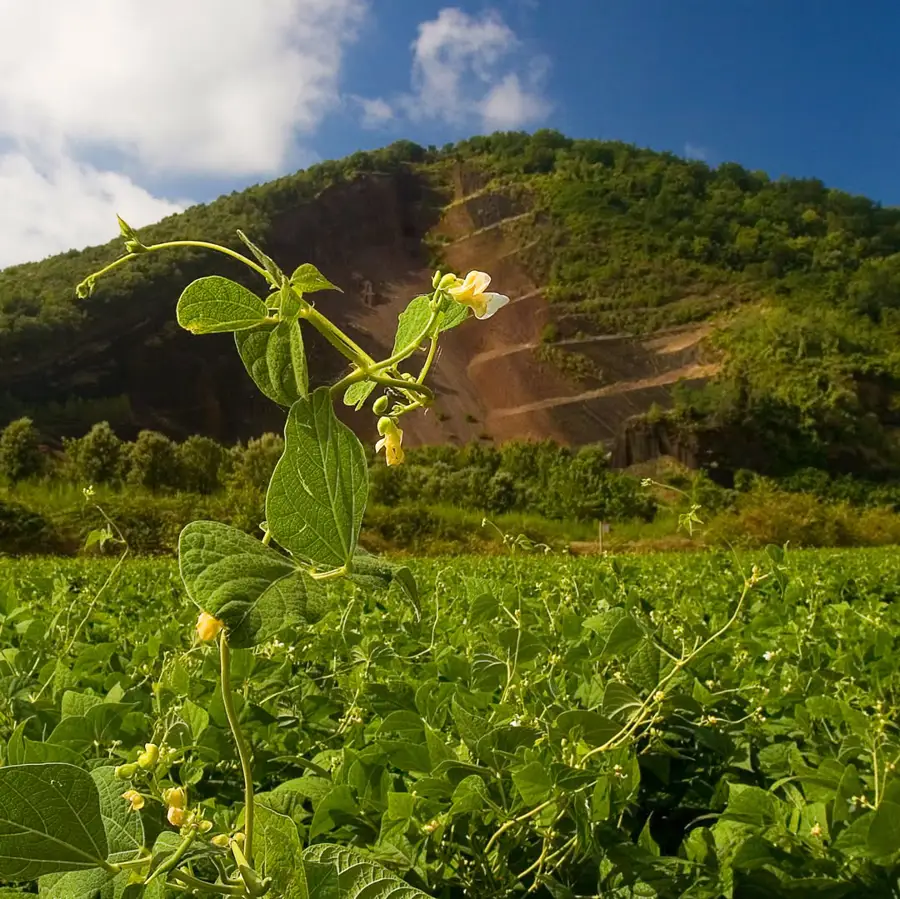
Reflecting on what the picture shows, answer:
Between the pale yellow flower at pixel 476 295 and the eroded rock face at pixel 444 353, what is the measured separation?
54.8 feet

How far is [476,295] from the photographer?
39 cm

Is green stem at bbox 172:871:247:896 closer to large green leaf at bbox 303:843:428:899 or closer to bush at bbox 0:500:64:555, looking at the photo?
large green leaf at bbox 303:843:428:899

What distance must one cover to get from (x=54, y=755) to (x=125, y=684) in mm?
348

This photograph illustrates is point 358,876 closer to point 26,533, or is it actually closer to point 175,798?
point 175,798

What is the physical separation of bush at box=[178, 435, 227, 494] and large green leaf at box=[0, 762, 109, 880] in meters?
13.9

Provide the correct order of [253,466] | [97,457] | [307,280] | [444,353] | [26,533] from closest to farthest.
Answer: [307,280] → [26,533] → [97,457] → [253,466] → [444,353]

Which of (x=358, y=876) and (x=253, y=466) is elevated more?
(x=253, y=466)

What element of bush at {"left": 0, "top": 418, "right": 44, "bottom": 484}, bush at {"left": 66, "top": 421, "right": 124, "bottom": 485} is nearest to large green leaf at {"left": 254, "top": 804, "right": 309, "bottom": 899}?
bush at {"left": 66, "top": 421, "right": 124, "bottom": 485}

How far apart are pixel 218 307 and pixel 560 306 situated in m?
33.4

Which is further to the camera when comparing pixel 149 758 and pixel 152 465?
pixel 152 465

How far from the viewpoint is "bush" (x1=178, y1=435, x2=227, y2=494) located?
13.5 m

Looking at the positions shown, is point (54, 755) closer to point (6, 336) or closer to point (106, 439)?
point (106, 439)

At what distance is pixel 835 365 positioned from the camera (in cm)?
2538

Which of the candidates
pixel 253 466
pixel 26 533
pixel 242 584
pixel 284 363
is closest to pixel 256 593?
A: pixel 242 584
